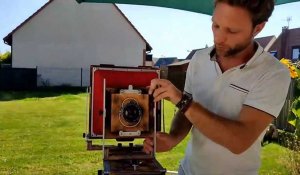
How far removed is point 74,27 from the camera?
2814cm

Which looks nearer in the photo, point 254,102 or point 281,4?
point 254,102

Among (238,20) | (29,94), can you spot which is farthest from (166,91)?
(29,94)

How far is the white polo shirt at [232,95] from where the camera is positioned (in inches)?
58.5

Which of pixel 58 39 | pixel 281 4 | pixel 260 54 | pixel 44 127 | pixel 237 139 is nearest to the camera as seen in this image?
pixel 237 139

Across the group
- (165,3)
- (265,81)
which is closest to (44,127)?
(165,3)

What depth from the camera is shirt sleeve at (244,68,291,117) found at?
144 centimetres

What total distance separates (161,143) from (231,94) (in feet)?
1.63

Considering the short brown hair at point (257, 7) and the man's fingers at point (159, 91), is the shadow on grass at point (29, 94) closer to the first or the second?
the man's fingers at point (159, 91)

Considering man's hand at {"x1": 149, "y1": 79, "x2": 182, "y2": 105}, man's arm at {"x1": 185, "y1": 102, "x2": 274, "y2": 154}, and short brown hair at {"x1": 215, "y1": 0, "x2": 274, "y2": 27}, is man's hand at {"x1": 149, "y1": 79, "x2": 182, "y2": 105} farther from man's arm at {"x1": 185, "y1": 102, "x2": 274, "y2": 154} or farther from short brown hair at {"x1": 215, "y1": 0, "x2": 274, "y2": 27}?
short brown hair at {"x1": 215, "y1": 0, "x2": 274, "y2": 27}

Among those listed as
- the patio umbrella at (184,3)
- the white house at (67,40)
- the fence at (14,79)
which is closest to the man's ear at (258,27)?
the patio umbrella at (184,3)

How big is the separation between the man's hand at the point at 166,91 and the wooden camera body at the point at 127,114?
374 mm

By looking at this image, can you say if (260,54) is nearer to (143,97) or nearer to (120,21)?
(143,97)

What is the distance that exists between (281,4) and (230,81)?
54.9 inches

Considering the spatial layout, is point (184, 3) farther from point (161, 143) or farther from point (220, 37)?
point (220, 37)
